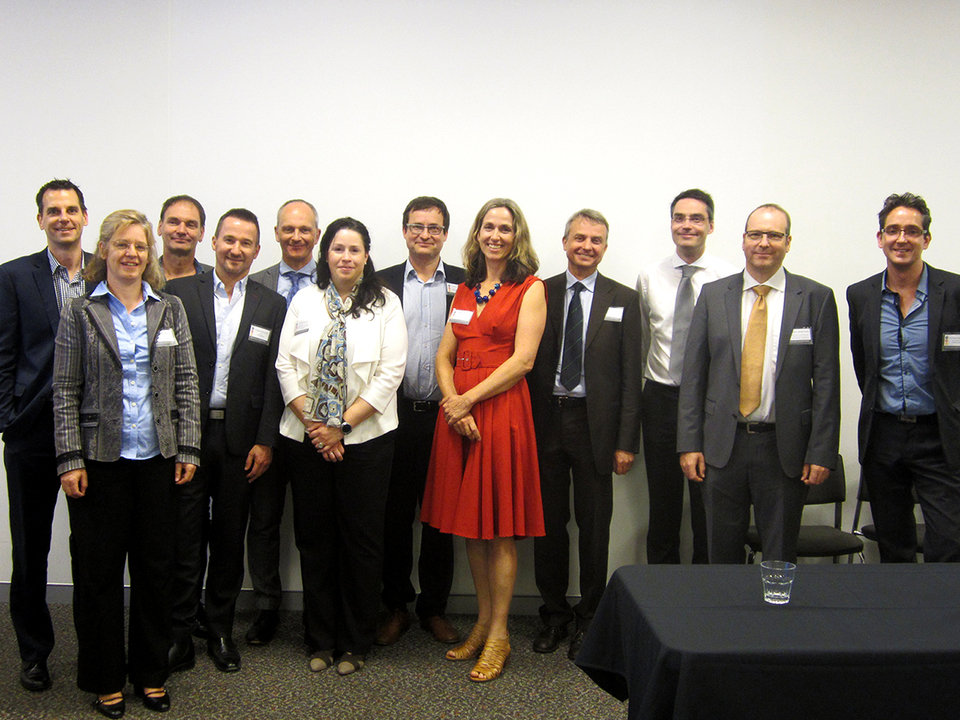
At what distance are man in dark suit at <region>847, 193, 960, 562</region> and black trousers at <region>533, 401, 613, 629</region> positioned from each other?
1.09m

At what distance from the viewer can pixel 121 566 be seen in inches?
99.8

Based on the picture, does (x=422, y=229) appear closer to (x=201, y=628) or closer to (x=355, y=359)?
(x=355, y=359)

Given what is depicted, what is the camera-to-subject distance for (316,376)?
286 cm

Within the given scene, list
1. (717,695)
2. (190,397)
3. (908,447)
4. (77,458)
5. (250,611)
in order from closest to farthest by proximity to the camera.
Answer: (717,695), (77,458), (190,397), (908,447), (250,611)

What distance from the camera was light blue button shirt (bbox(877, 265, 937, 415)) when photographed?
112 inches

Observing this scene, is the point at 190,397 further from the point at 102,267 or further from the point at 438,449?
the point at 438,449

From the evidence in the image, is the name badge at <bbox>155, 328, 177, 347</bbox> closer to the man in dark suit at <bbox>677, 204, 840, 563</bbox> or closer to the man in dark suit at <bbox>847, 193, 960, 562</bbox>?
the man in dark suit at <bbox>677, 204, 840, 563</bbox>

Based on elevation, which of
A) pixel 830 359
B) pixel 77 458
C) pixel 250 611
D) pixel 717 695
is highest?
pixel 830 359

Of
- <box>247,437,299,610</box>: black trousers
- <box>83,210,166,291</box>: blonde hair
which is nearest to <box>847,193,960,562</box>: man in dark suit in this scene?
<box>247,437,299,610</box>: black trousers

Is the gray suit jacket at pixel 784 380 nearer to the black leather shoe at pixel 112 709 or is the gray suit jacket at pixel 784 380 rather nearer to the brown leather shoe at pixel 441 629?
the brown leather shoe at pixel 441 629

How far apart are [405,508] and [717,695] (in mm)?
2094

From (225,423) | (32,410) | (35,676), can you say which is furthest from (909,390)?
(35,676)

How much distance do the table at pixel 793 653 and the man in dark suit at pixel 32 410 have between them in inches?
89.1

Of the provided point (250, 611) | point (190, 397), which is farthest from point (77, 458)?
point (250, 611)
